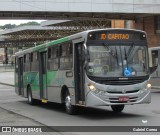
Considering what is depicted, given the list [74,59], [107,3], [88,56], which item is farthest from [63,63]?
[107,3]

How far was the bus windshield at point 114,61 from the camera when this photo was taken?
43.8 ft

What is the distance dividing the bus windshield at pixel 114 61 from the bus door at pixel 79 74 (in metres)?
0.60

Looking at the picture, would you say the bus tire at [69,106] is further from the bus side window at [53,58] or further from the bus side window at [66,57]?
the bus side window at [53,58]

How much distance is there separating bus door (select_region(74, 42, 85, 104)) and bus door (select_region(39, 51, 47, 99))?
388 centimetres

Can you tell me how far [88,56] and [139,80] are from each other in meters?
1.82

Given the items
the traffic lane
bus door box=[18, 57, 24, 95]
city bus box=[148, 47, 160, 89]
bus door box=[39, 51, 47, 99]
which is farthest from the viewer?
city bus box=[148, 47, 160, 89]

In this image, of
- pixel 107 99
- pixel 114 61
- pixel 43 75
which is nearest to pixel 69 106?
pixel 107 99

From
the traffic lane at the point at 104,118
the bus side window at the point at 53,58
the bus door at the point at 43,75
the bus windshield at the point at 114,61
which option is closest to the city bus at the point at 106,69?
the bus windshield at the point at 114,61

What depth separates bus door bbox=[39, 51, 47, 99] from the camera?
18.0 m

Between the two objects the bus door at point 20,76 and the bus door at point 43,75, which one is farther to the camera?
the bus door at point 20,76

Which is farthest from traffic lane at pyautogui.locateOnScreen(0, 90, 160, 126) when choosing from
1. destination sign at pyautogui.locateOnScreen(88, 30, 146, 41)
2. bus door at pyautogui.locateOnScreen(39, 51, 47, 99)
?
destination sign at pyautogui.locateOnScreen(88, 30, 146, 41)

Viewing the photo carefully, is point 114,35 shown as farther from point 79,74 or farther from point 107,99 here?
point 107,99

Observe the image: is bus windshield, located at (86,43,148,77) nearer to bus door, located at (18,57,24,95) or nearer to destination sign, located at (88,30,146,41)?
destination sign, located at (88,30,146,41)

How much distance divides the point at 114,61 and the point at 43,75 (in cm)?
559
